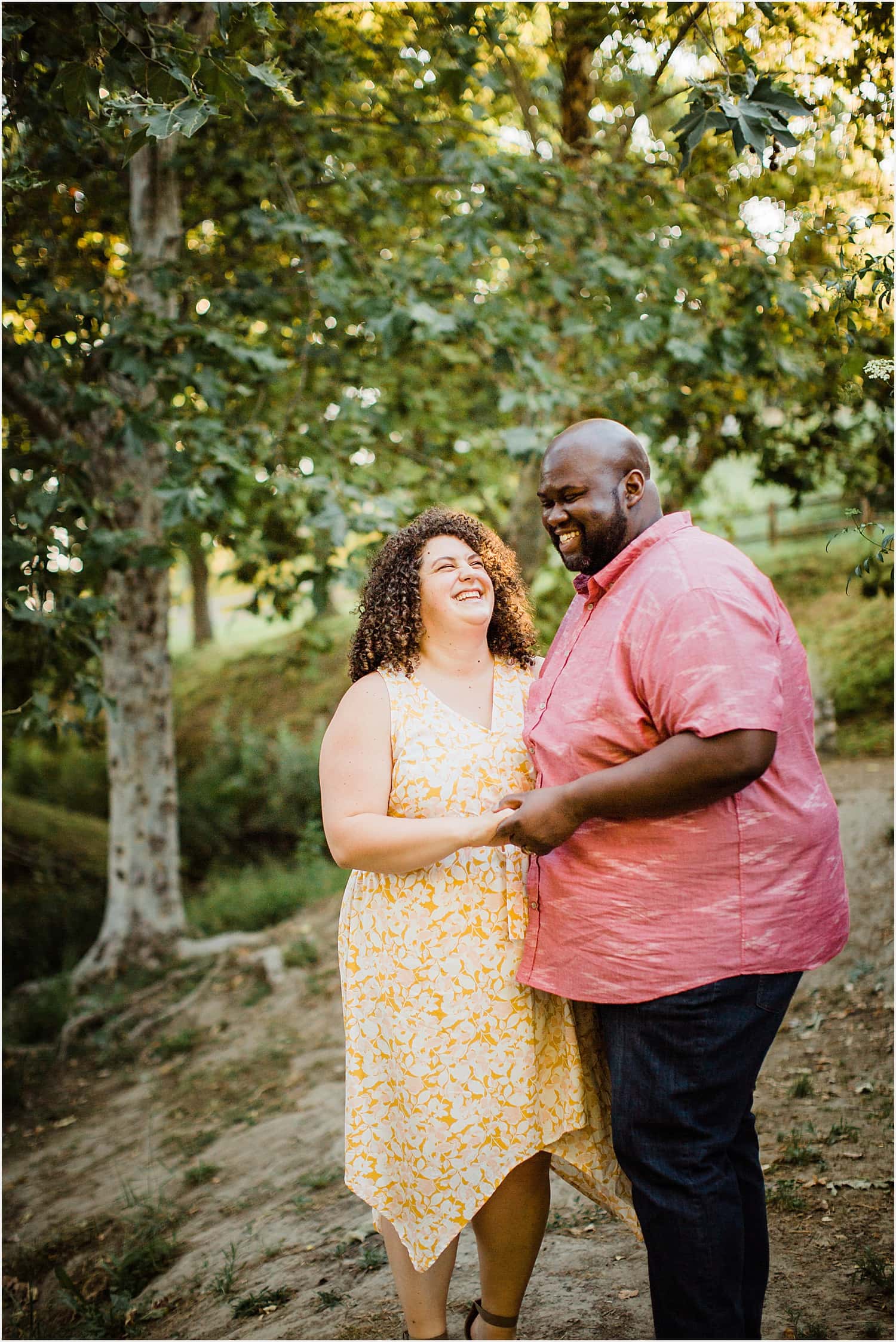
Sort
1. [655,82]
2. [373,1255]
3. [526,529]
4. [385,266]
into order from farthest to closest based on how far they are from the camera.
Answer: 1. [526,529]
2. [385,266]
3. [655,82]
4. [373,1255]

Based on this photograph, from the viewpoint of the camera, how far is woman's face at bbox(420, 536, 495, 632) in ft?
8.56

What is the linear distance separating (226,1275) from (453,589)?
2686mm

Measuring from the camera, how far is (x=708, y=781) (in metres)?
1.91

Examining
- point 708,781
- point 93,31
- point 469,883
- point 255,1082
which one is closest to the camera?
point 708,781

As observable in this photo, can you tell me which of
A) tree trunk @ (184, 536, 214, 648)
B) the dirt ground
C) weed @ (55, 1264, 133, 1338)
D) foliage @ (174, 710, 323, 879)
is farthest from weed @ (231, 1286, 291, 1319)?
tree trunk @ (184, 536, 214, 648)

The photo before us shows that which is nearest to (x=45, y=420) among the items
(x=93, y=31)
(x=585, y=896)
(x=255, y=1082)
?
(x=93, y=31)

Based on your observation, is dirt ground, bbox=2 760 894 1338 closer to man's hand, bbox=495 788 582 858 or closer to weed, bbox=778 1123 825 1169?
weed, bbox=778 1123 825 1169

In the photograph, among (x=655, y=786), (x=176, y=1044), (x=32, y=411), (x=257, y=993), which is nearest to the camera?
(x=655, y=786)

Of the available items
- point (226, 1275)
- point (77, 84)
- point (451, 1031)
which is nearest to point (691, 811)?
point (451, 1031)

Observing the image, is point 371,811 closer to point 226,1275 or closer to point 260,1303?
point 260,1303

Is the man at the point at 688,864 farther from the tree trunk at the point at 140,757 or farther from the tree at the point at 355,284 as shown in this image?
the tree trunk at the point at 140,757

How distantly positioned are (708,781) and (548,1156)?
125cm

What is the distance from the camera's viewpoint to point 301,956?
23.1 ft

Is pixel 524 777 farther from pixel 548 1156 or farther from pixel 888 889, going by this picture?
pixel 888 889
